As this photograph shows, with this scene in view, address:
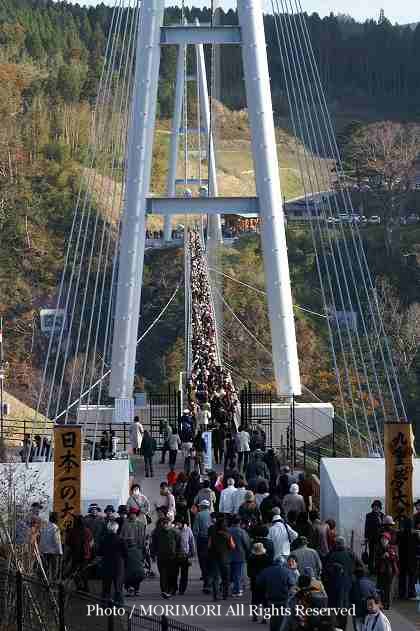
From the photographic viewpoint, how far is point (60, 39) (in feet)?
360

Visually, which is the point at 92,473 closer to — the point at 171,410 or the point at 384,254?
the point at 171,410

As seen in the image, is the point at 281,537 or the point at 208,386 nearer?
the point at 281,537

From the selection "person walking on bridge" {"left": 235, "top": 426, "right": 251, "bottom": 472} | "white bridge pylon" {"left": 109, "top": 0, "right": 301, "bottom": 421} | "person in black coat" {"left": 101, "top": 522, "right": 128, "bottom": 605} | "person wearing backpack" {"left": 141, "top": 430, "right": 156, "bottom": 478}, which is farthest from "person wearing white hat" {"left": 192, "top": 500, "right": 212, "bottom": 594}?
"white bridge pylon" {"left": 109, "top": 0, "right": 301, "bottom": 421}

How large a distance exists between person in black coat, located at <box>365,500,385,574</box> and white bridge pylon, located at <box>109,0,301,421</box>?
11649mm

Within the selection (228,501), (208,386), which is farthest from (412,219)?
(228,501)

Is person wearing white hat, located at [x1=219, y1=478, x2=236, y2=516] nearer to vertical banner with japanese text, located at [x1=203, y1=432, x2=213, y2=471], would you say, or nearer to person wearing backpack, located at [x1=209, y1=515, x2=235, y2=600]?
person wearing backpack, located at [x1=209, y1=515, x2=235, y2=600]

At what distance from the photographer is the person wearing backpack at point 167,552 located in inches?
606

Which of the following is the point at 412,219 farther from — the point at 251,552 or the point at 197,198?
the point at 251,552

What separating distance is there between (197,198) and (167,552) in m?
12.9

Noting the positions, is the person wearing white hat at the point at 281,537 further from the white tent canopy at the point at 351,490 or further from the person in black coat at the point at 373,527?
the white tent canopy at the point at 351,490

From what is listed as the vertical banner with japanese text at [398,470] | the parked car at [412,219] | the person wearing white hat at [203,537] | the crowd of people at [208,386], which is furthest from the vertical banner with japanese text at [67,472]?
the parked car at [412,219]

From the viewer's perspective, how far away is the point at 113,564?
48.6 feet

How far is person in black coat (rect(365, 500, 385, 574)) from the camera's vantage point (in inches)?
627

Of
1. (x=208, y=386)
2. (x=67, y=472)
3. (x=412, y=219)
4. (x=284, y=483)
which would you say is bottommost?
(x=67, y=472)
